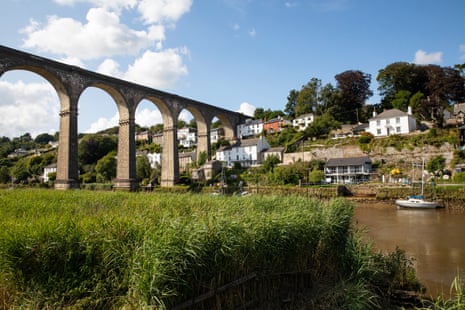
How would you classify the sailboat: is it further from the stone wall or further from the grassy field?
the grassy field

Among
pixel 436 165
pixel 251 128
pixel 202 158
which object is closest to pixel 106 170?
pixel 202 158

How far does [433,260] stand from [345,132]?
1412 inches

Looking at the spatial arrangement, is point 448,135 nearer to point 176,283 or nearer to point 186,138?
point 176,283

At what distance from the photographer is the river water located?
25.5 ft

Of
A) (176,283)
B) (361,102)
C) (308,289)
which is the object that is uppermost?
(361,102)

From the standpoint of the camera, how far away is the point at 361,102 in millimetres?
50500

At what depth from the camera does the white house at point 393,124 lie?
36.7 meters

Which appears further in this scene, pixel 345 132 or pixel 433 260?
pixel 345 132

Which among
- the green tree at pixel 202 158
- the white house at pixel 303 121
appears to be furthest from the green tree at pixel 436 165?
the green tree at pixel 202 158

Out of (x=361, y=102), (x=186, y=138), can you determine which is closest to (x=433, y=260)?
(x=361, y=102)

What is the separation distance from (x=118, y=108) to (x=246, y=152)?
20997 mm

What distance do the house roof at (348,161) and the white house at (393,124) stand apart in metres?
8.41

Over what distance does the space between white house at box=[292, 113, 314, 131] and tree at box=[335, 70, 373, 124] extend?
499 cm

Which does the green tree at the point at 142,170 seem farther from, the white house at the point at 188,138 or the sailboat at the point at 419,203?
the sailboat at the point at 419,203
